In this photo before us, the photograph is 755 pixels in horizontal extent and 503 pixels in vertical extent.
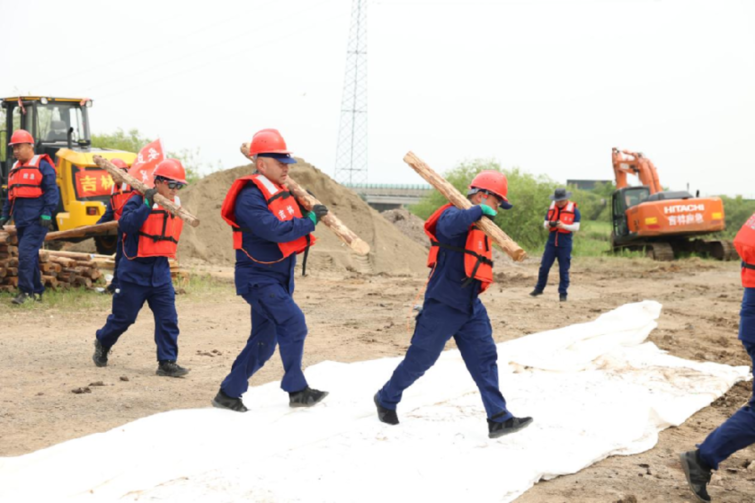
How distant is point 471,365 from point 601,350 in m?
3.07

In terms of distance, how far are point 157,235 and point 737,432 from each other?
4.76m

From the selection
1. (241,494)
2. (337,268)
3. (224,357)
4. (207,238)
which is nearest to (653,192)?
(337,268)

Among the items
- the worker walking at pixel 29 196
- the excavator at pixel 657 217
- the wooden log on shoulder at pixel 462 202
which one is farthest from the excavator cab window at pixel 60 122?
the excavator at pixel 657 217

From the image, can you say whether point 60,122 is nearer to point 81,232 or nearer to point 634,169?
point 81,232

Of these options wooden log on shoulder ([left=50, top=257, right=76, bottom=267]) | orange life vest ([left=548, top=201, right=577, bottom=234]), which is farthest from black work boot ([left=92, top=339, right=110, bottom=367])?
orange life vest ([left=548, top=201, right=577, bottom=234])

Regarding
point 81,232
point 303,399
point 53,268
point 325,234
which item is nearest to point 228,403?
point 303,399

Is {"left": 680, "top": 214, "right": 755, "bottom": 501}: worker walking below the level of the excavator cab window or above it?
below

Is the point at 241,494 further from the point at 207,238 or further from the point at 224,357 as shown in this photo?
the point at 207,238

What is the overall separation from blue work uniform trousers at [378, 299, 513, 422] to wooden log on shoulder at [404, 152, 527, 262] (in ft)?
1.54

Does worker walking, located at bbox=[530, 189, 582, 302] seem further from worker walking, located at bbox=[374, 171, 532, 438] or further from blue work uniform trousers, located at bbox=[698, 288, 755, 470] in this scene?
blue work uniform trousers, located at bbox=[698, 288, 755, 470]

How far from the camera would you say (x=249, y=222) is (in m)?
5.46

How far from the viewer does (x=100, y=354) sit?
289 inches

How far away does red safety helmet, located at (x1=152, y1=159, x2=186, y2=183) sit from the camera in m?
6.97

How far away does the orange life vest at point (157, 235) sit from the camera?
6879mm
